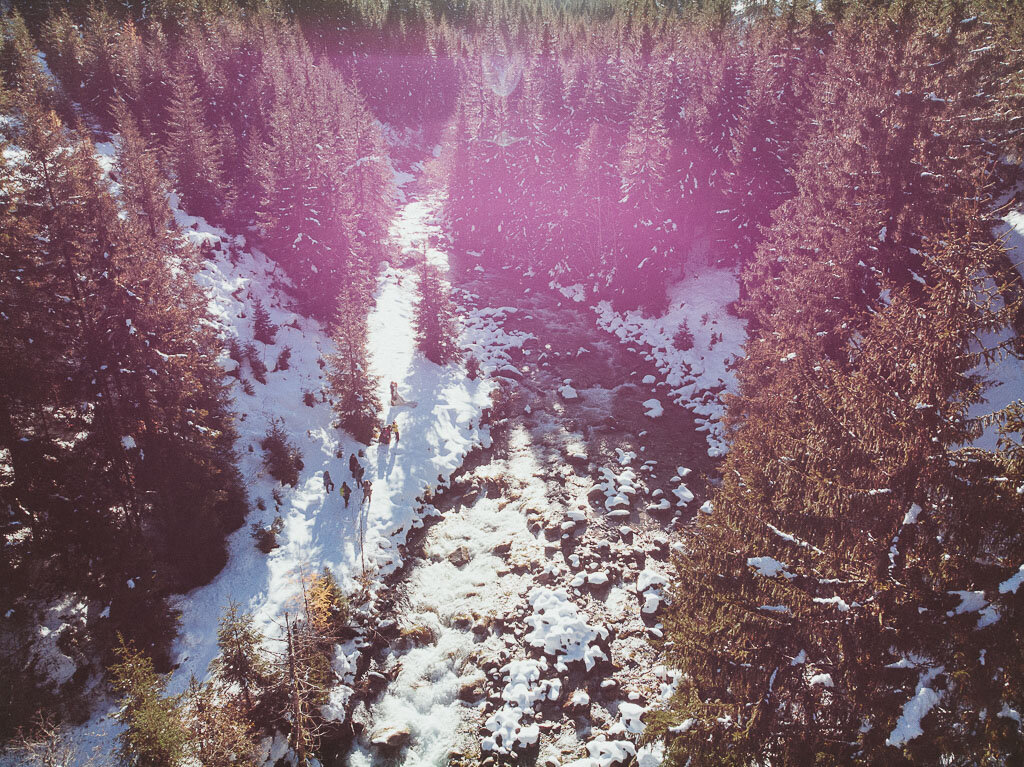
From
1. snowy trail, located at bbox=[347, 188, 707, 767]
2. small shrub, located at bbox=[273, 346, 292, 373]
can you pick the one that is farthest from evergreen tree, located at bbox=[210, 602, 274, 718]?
small shrub, located at bbox=[273, 346, 292, 373]

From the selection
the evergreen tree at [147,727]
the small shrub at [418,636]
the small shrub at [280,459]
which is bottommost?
the small shrub at [418,636]

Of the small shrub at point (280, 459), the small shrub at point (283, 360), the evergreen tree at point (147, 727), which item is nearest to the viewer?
the evergreen tree at point (147, 727)

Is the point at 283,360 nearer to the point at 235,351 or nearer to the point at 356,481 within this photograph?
the point at 235,351

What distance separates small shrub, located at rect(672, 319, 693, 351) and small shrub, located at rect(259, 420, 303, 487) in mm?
22713

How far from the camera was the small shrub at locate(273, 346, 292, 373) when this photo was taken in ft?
79.4

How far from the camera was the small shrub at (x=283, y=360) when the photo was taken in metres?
24.2

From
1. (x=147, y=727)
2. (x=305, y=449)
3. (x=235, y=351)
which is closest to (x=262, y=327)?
(x=235, y=351)

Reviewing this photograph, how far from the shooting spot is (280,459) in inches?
767

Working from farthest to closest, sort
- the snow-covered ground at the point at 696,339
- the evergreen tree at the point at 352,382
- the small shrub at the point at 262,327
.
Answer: the snow-covered ground at the point at 696,339
the small shrub at the point at 262,327
the evergreen tree at the point at 352,382

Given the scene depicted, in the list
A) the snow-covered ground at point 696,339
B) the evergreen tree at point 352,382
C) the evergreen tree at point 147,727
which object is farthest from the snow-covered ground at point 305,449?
the snow-covered ground at point 696,339

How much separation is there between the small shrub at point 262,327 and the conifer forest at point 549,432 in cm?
16

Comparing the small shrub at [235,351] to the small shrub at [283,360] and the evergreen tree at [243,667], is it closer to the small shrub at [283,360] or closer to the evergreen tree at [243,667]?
the small shrub at [283,360]

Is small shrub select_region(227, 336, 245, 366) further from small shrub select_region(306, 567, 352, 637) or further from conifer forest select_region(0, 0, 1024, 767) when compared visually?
small shrub select_region(306, 567, 352, 637)

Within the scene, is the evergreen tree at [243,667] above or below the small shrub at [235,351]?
below
